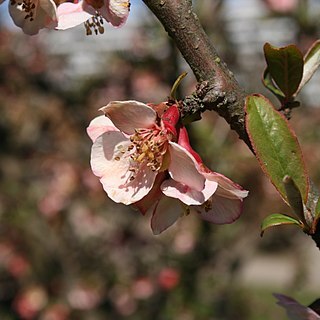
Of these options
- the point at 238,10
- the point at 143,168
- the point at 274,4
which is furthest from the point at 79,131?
the point at 238,10

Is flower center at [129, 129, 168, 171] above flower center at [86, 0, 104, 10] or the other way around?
the other way around

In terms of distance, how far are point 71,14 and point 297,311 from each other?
0.46 metres

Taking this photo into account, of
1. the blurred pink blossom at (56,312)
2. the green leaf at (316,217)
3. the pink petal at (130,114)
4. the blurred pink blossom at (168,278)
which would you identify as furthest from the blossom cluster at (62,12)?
the blurred pink blossom at (56,312)

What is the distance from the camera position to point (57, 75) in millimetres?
5168

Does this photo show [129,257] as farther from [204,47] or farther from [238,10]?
[238,10]

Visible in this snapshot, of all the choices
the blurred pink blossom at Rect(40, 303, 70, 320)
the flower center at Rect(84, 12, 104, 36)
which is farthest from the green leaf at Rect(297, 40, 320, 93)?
the blurred pink blossom at Rect(40, 303, 70, 320)

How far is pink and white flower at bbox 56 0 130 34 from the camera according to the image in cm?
82

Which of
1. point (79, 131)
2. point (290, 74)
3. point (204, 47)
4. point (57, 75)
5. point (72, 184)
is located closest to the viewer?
point (204, 47)

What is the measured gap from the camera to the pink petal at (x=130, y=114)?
2.61 ft

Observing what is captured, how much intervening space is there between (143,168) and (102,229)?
3.62 meters

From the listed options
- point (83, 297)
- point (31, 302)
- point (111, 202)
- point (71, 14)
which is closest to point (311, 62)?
point (71, 14)

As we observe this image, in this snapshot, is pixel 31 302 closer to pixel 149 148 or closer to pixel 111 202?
pixel 111 202

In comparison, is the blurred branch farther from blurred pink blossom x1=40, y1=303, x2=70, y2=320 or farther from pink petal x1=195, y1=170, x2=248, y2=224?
Result: blurred pink blossom x1=40, y1=303, x2=70, y2=320

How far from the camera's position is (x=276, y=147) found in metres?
0.77
